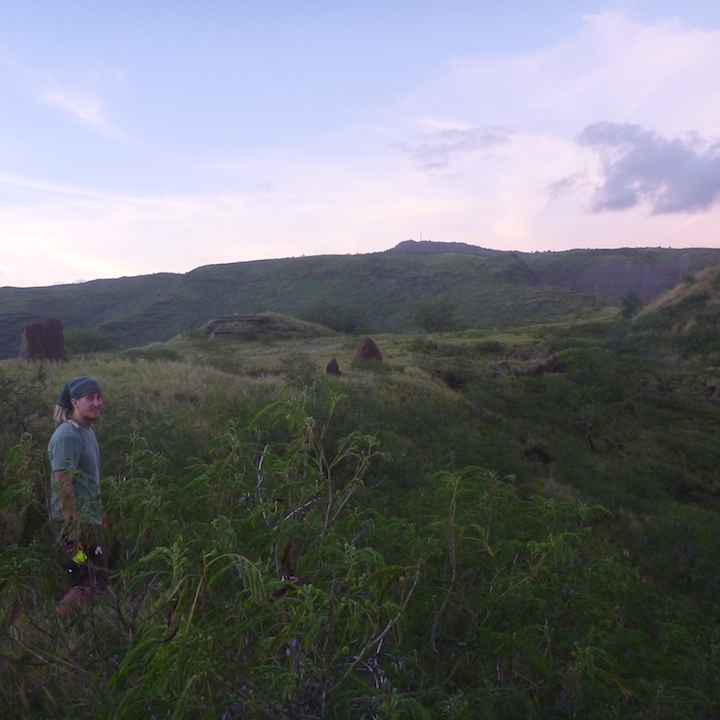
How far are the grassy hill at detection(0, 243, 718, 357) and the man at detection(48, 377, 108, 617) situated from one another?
55.4 metres

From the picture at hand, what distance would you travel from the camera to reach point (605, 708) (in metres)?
2.59

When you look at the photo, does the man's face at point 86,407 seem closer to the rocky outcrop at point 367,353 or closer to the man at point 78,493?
the man at point 78,493

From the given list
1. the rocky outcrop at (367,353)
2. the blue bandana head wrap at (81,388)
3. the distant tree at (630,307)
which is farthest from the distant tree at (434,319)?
the blue bandana head wrap at (81,388)

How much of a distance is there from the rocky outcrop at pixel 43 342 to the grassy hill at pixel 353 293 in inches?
1744

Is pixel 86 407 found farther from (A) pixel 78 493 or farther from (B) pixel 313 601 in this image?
(B) pixel 313 601

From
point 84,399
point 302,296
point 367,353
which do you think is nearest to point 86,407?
point 84,399

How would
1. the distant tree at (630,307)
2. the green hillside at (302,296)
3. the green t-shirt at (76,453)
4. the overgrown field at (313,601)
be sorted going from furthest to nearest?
the green hillside at (302,296)
the distant tree at (630,307)
the green t-shirt at (76,453)
the overgrown field at (313,601)

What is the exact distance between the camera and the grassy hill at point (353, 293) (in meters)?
71.6

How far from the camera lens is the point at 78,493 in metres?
3.53

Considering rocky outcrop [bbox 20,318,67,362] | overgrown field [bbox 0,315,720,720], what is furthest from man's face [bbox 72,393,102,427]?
rocky outcrop [bbox 20,318,67,362]

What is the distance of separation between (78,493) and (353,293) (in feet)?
298

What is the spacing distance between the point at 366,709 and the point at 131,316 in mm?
89875

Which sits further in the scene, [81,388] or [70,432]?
[81,388]

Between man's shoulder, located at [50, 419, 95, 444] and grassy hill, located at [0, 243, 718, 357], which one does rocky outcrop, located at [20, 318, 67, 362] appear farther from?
grassy hill, located at [0, 243, 718, 357]
